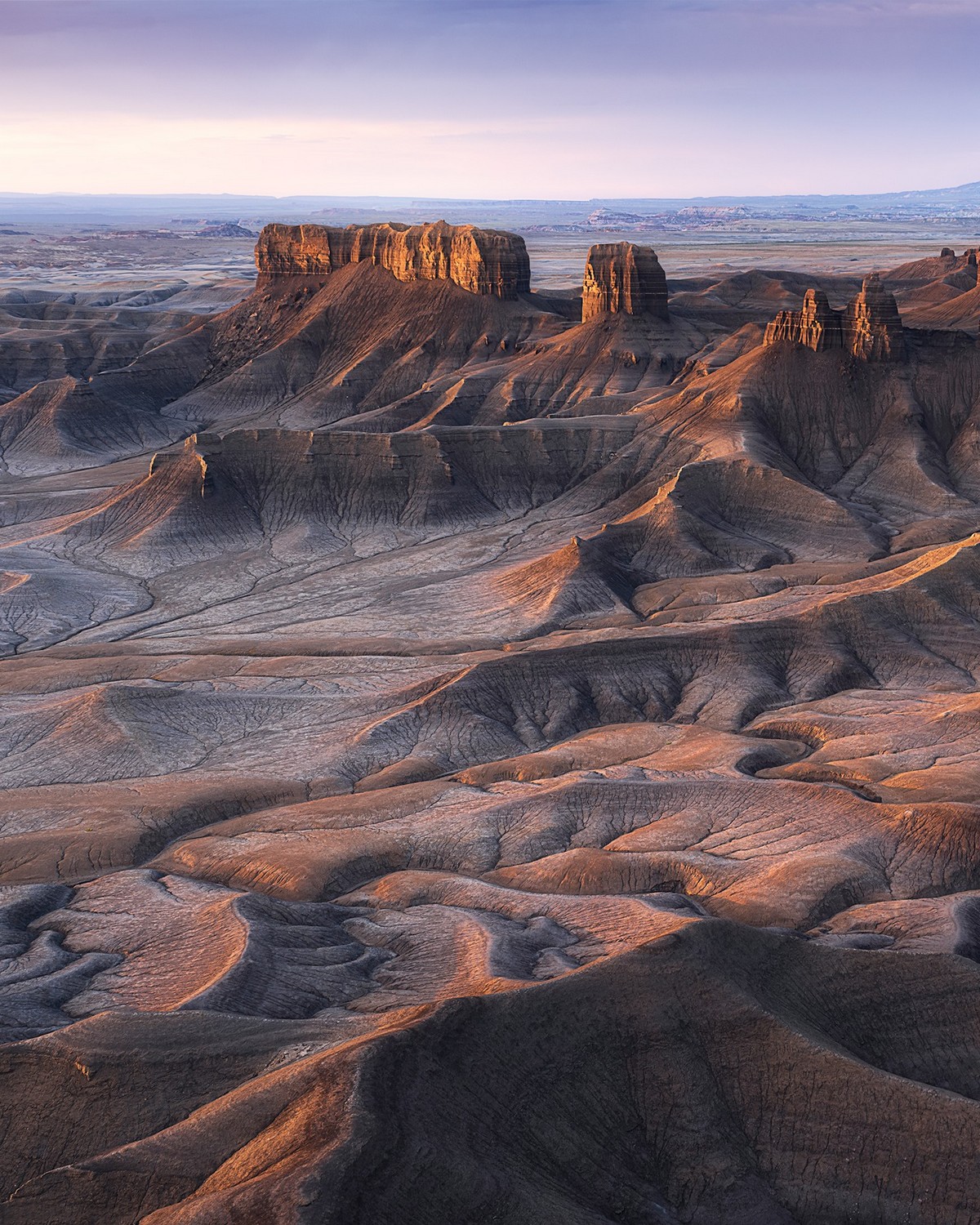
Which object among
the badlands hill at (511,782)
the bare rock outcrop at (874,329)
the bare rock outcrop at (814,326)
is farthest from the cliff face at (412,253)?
the bare rock outcrop at (874,329)

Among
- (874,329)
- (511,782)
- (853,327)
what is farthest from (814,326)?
(511,782)

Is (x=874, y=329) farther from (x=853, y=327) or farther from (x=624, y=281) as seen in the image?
(x=624, y=281)

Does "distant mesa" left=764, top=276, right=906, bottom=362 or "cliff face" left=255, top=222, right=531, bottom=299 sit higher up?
"cliff face" left=255, top=222, right=531, bottom=299

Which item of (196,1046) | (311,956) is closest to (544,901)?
(311,956)

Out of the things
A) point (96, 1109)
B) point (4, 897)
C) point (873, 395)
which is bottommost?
point (4, 897)

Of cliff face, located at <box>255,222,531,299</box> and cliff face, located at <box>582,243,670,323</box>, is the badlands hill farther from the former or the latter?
cliff face, located at <box>255,222,531,299</box>

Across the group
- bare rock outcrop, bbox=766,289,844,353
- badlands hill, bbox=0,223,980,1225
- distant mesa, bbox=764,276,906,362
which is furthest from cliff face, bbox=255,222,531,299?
distant mesa, bbox=764,276,906,362

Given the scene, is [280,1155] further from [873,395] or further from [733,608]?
[873,395]
